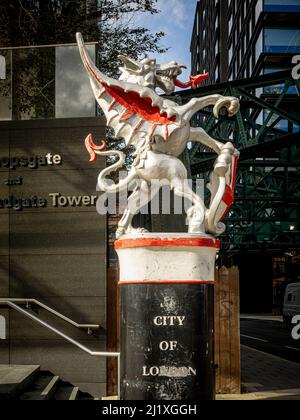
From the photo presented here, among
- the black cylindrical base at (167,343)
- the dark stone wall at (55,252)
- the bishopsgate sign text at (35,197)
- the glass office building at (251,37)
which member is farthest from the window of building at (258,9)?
the black cylindrical base at (167,343)

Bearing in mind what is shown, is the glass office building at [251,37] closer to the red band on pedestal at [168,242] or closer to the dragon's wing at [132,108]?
the dragon's wing at [132,108]

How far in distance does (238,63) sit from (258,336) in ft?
96.7

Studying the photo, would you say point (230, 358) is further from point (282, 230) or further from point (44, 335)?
point (282, 230)

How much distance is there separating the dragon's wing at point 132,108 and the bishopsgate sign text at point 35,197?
3277mm

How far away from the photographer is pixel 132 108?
6457mm

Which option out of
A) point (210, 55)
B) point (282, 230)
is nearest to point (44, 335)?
point (282, 230)

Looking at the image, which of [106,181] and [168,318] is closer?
[168,318]

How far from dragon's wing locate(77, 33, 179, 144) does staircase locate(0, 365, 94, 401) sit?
3426 mm

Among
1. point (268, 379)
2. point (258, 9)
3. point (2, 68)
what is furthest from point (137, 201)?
point (258, 9)

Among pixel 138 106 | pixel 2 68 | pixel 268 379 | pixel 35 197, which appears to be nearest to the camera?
pixel 138 106

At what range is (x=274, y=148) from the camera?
1536cm

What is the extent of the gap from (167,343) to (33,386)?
3.54 meters

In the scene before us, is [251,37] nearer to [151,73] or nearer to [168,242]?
[151,73]

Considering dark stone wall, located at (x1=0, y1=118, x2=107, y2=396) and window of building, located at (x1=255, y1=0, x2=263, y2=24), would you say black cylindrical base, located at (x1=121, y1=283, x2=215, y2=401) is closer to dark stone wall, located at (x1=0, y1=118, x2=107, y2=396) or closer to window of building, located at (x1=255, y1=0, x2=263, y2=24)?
dark stone wall, located at (x1=0, y1=118, x2=107, y2=396)
